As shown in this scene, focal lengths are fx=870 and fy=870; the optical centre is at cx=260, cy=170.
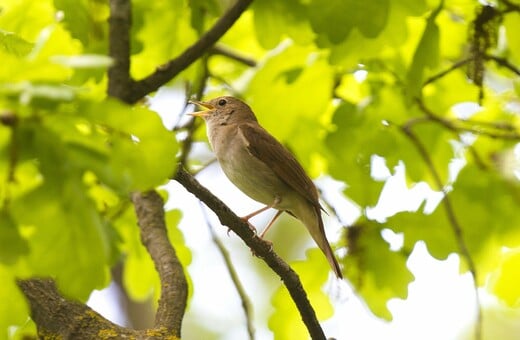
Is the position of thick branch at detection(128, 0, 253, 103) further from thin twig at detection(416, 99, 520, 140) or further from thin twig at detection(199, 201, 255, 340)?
thin twig at detection(416, 99, 520, 140)

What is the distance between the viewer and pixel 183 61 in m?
4.41

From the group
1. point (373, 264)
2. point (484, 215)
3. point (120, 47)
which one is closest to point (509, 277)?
point (484, 215)

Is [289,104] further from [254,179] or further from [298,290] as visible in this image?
[298,290]

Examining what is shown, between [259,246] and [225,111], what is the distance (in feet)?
7.22

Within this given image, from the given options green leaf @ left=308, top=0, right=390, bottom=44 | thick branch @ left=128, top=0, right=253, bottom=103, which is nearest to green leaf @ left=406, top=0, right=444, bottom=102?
green leaf @ left=308, top=0, right=390, bottom=44

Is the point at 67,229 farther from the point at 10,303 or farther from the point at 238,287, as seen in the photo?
the point at 238,287

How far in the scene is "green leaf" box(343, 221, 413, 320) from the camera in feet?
14.7

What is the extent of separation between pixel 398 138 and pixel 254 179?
0.90 meters

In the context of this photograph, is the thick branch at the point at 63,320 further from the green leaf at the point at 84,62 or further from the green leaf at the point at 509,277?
the green leaf at the point at 509,277

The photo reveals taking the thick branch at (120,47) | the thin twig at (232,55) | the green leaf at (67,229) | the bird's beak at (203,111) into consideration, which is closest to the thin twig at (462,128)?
the thin twig at (232,55)

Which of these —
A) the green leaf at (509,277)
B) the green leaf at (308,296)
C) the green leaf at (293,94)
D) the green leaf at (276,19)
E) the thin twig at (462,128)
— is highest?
the thin twig at (462,128)

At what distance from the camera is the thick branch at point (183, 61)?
14.3ft

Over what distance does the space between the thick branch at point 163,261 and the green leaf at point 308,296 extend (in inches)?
21.3

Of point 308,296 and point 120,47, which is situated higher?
point 120,47
